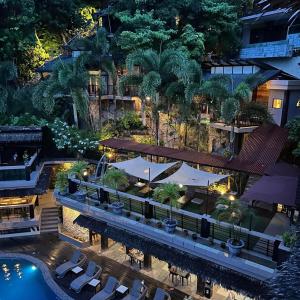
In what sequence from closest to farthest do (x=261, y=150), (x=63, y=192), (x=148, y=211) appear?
(x=148, y=211), (x=261, y=150), (x=63, y=192)

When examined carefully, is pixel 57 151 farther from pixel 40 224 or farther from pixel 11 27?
pixel 11 27

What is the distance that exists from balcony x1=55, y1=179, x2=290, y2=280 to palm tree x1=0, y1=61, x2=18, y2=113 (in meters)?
11.0

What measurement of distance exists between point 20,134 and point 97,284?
12.7 metres

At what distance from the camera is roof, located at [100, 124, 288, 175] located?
1831 cm

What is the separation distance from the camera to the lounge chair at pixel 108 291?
53.0 ft

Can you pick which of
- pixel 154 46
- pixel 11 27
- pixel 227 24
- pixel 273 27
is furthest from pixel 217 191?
pixel 11 27

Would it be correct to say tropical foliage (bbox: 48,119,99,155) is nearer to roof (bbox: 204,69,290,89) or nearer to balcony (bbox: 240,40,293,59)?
roof (bbox: 204,69,290,89)

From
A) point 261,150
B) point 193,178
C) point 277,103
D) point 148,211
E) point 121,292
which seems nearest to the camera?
point 121,292

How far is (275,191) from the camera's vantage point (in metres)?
14.1

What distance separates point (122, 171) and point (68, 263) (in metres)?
5.99

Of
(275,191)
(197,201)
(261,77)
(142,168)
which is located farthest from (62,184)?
(261,77)

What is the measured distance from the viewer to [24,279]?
1856 cm

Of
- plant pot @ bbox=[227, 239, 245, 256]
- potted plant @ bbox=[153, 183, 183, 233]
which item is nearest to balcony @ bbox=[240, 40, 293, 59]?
potted plant @ bbox=[153, 183, 183, 233]

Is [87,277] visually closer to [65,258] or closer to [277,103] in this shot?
[65,258]
